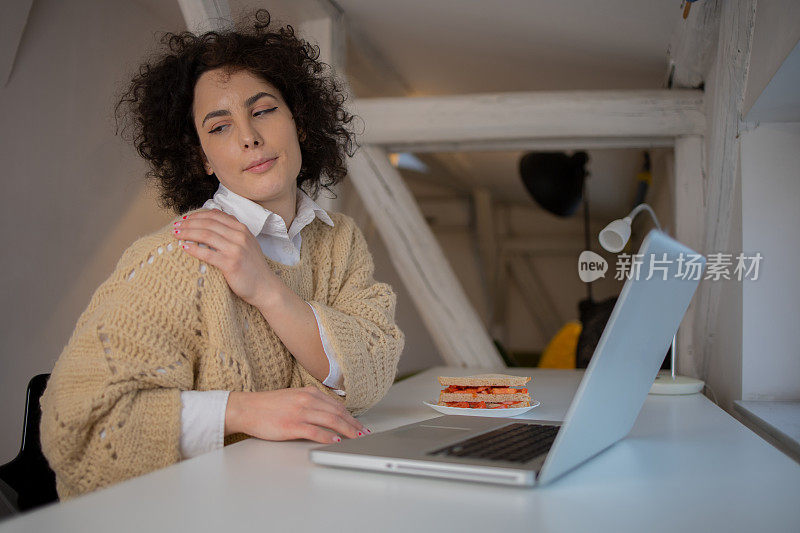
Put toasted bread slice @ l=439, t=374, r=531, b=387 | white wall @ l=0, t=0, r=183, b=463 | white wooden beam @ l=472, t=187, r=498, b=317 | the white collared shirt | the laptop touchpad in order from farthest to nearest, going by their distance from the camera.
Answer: white wooden beam @ l=472, t=187, r=498, b=317 → white wall @ l=0, t=0, r=183, b=463 → toasted bread slice @ l=439, t=374, r=531, b=387 → the white collared shirt → the laptop touchpad

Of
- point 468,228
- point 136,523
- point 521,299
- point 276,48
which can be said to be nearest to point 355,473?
point 136,523

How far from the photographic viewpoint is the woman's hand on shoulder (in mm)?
1040

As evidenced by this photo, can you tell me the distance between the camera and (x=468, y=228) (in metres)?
7.59

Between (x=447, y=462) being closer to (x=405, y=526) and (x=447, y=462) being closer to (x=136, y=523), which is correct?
(x=405, y=526)

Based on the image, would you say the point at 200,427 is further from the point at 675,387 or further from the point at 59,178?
the point at 59,178

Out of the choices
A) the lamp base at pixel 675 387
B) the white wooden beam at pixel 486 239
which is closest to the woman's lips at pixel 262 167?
the lamp base at pixel 675 387

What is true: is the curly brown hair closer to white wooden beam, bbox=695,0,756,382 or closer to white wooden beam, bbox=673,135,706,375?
white wooden beam, bbox=695,0,756,382

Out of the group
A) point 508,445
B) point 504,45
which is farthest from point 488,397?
point 504,45

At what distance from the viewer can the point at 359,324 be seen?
1323 mm

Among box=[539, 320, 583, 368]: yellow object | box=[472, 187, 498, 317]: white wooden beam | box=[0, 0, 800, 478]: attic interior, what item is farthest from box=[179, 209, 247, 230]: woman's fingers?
box=[472, 187, 498, 317]: white wooden beam

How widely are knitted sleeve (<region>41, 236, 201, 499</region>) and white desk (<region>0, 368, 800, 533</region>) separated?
5.3 inches

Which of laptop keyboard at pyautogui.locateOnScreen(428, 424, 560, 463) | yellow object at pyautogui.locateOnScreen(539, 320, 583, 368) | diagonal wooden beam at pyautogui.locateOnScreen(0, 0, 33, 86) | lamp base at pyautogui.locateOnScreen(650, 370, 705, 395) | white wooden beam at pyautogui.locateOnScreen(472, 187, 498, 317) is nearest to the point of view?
laptop keyboard at pyautogui.locateOnScreen(428, 424, 560, 463)

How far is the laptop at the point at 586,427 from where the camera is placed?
2.36 ft

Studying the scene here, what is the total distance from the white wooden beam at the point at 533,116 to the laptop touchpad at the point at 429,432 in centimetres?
178
